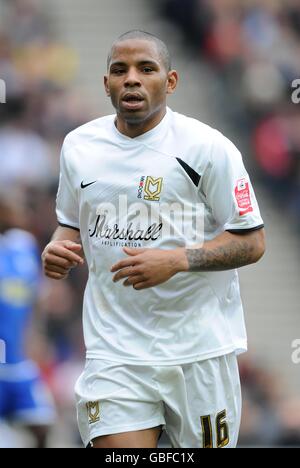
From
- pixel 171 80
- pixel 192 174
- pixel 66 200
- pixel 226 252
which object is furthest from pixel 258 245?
pixel 66 200

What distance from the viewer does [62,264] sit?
5.75 metres

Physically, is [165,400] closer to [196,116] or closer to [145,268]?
[145,268]

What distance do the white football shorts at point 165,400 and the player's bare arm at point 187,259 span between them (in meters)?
0.48

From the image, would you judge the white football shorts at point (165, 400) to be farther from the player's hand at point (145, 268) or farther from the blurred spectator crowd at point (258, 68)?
the blurred spectator crowd at point (258, 68)

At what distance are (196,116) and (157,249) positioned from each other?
30.1 ft

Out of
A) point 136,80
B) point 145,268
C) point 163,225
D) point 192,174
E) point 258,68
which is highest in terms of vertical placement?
point 258,68

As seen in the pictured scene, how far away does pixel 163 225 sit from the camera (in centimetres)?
582

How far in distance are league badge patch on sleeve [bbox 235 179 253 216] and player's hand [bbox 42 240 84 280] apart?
0.78 m

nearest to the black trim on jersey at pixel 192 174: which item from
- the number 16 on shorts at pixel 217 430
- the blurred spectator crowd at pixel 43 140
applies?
the number 16 on shorts at pixel 217 430

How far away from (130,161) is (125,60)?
488mm

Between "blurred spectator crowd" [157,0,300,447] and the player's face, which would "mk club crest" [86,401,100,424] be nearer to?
the player's face

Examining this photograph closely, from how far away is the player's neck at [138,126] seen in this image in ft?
19.6
